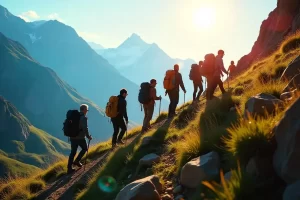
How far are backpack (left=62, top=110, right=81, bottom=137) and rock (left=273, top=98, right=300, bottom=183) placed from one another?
11337 millimetres

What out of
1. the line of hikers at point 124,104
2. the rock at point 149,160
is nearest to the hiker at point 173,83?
the line of hikers at point 124,104

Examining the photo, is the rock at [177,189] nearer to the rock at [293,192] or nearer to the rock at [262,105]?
the rock at [262,105]

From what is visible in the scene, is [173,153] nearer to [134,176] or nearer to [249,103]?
[134,176]

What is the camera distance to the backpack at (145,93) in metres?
18.0

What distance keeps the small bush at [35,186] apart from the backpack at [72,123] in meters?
3.38

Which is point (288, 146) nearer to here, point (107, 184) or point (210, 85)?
point (107, 184)

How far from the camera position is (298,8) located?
1756 inches

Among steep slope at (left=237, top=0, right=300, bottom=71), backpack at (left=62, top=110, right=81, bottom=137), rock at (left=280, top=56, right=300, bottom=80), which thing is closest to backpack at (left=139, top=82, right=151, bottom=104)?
backpack at (left=62, top=110, right=81, bottom=137)

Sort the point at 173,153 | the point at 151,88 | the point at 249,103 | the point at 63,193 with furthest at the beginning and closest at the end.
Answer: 1. the point at 151,88
2. the point at 63,193
3. the point at 173,153
4. the point at 249,103

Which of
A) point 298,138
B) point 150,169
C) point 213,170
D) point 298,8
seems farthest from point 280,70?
point 298,8

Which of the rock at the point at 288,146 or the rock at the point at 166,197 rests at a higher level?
the rock at the point at 288,146

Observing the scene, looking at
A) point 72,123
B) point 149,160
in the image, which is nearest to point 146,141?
point 149,160

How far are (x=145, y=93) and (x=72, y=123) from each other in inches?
192

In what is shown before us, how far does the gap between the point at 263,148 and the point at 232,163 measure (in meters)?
0.87
